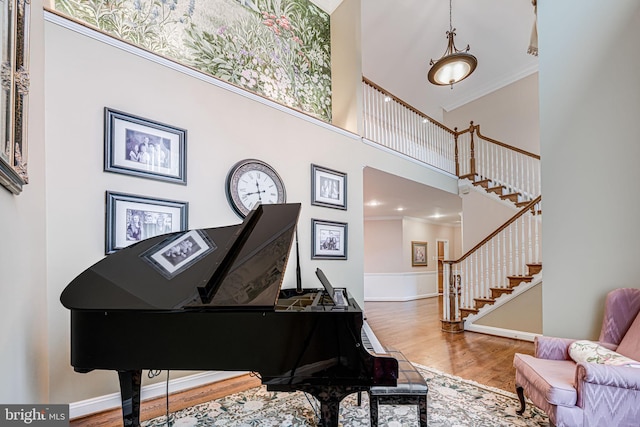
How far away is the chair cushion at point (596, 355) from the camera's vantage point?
5.92 ft

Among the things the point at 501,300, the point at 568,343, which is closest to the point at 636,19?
the point at 568,343

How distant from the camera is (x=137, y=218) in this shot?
96.5 inches

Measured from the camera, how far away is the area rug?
2.16m

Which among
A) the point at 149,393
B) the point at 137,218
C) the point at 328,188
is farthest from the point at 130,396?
the point at 328,188

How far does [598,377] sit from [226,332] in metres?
1.99

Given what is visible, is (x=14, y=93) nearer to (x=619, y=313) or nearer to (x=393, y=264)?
(x=619, y=313)

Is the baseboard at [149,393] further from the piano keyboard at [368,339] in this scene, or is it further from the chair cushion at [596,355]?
the chair cushion at [596,355]

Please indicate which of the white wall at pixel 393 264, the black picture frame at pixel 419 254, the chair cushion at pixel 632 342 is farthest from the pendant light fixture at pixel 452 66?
the black picture frame at pixel 419 254

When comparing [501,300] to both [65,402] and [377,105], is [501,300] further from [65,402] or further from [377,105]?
[65,402]

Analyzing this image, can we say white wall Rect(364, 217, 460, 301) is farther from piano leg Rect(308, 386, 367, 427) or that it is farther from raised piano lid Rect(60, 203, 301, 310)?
piano leg Rect(308, 386, 367, 427)

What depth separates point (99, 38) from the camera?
7.68 feet

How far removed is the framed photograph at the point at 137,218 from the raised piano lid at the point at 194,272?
508 mm

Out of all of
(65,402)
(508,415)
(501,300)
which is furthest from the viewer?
(501,300)

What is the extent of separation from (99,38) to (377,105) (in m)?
3.73
